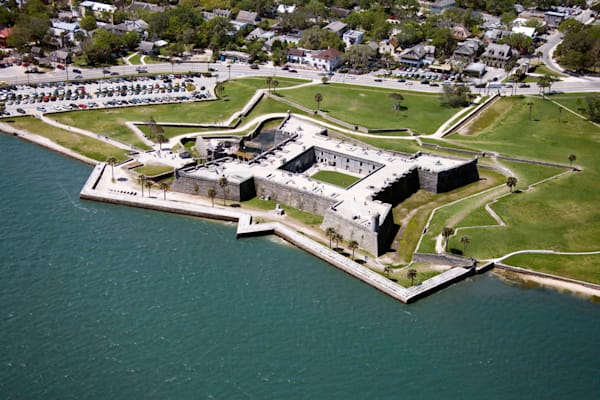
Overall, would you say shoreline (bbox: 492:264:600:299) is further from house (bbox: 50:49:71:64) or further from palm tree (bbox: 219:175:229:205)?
house (bbox: 50:49:71:64)

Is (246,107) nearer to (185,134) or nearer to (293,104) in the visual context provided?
(293,104)

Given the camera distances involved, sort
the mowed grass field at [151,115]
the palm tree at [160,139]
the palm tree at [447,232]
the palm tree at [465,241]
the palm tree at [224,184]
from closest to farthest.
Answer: the palm tree at [465,241] < the palm tree at [447,232] < the palm tree at [224,184] < the palm tree at [160,139] < the mowed grass field at [151,115]

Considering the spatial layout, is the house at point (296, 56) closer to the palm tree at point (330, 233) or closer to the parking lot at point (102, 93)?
the parking lot at point (102, 93)

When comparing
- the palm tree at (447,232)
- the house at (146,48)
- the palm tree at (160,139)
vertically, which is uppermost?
the house at (146,48)

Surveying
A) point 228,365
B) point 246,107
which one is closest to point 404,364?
point 228,365

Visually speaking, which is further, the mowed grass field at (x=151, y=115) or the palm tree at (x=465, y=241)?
the mowed grass field at (x=151, y=115)

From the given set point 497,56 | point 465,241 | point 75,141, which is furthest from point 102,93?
point 497,56

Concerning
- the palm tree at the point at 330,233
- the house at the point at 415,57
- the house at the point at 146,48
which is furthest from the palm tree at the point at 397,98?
the house at the point at 146,48
